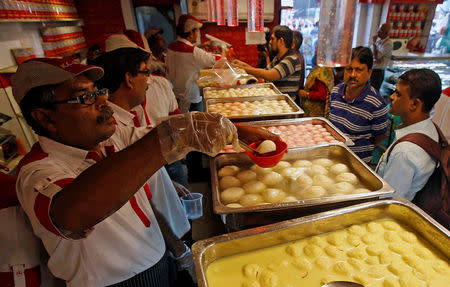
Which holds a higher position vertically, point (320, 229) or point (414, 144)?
point (414, 144)

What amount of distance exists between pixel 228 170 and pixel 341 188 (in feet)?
2.58

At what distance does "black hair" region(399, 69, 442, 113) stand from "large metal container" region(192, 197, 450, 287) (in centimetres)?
92

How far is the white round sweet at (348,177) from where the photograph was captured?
1.71 m

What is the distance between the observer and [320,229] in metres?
1.34

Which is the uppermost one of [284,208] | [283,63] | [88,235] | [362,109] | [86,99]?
[86,99]

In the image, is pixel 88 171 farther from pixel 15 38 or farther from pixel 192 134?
pixel 15 38

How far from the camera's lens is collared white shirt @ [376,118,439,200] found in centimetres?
159

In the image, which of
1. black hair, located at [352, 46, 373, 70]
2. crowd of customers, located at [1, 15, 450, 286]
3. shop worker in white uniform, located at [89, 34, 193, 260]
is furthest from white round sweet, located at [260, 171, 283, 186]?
black hair, located at [352, 46, 373, 70]

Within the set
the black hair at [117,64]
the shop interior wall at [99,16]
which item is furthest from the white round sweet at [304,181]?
the shop interior wall at [99,16]

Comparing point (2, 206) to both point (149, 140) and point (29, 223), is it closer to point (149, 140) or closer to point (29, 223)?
point (29, 223)

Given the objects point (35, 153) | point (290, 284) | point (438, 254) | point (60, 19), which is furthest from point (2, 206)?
point (60, 19)

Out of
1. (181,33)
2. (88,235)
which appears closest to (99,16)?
(181,33)

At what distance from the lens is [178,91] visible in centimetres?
444

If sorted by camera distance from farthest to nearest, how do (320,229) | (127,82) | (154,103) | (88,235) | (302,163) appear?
1. (154,103)
2. (302,163)
3. (127,82)
4. (320,229)
5. (88,235)
